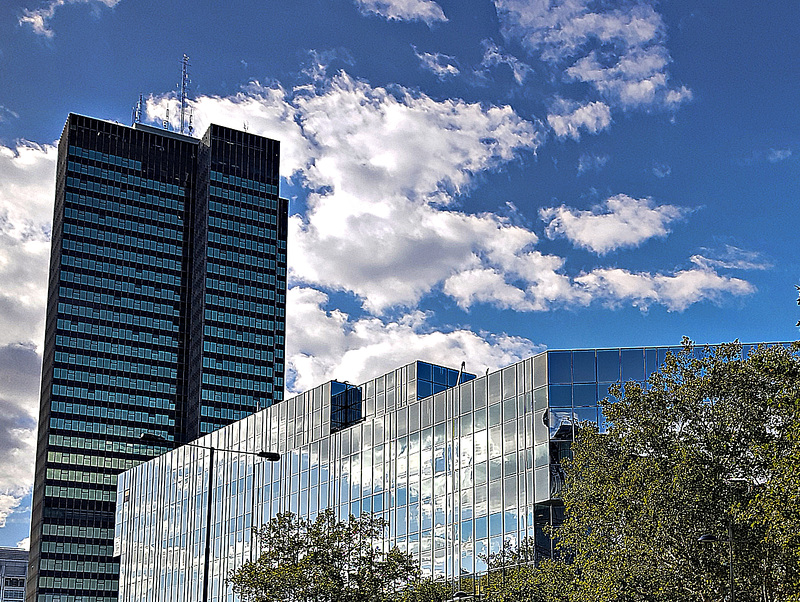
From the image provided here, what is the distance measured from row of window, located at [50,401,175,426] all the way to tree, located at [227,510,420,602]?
134 meters

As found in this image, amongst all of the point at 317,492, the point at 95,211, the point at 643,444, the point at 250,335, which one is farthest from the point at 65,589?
the point at 643,444

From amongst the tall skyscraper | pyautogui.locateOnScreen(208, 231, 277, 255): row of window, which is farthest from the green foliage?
pyautogui.locateOnScreen(208, 231, 277, 255): row of window

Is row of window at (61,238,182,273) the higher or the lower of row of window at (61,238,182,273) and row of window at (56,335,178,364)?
the higher

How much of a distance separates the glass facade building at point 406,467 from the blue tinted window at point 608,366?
0.19ft

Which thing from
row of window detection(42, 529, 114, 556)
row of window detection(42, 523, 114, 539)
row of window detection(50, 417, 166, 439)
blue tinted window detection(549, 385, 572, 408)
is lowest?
row of window detection(42, 529, 114, 556)

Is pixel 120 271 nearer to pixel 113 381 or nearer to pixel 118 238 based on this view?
pixel 118 238

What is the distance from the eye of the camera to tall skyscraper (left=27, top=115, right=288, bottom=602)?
581 ft

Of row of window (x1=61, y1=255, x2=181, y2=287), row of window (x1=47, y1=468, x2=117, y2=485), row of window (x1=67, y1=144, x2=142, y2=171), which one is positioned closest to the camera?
row of window (x1=47, y1=468, x2=117, y2=485)

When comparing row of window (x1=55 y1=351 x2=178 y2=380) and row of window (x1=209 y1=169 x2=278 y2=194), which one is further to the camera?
row of window (x1=209 y1=169 x2=278 y2=194)

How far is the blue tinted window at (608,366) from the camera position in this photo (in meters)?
58.4

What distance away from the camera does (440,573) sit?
62469 mm

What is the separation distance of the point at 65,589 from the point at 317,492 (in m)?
109

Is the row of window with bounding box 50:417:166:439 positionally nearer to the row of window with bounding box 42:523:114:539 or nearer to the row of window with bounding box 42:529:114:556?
the row of window with bounding box 42:523:114:539

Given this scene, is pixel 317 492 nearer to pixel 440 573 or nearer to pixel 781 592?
pixel 440 573
